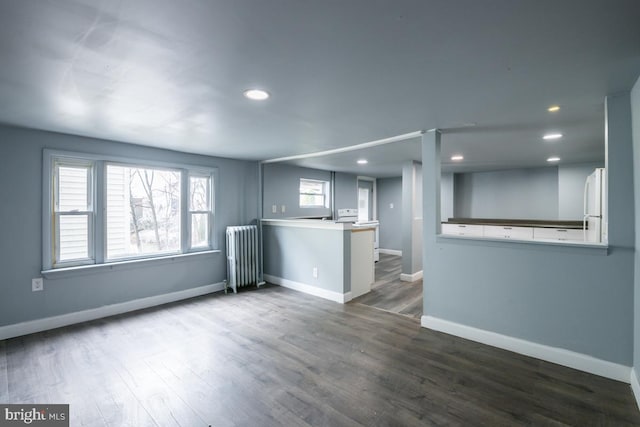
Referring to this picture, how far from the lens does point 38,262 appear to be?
3074 millimetres

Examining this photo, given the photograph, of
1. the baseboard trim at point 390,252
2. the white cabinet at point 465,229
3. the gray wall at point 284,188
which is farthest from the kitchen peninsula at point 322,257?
the baseboard trim at point 390,252

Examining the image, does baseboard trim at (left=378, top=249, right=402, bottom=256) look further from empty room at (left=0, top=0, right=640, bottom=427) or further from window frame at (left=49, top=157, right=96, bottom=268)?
window frame at (left=49, top=157, right=96, bottom=268)

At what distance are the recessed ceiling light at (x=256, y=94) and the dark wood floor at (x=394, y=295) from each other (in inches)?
113

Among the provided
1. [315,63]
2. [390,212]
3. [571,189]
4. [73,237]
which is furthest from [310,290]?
[571,189]

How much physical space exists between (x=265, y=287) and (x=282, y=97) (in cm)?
333

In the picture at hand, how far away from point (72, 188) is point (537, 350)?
16.4 ft

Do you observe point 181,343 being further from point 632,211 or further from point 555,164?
point 555,164

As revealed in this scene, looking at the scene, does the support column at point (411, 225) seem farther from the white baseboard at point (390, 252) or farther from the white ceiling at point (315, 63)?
the white baseboard at point (390, 252)

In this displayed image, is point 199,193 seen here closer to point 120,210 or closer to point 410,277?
point 120,210

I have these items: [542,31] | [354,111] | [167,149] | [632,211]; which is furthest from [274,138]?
→ [632,211]

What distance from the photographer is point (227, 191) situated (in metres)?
4.71

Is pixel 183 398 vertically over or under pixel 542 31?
under

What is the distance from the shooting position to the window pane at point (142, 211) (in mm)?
3604

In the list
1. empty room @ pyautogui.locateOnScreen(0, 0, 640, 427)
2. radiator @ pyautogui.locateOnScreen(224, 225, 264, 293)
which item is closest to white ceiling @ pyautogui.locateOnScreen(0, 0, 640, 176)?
empty room @ pyautogui.locateOnScreen(0, 0, 640, 427)
